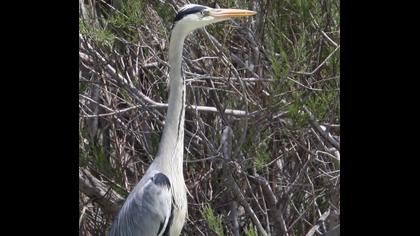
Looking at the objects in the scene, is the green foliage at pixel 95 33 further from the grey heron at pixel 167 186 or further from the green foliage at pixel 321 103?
the green foliage at pixel 321 103

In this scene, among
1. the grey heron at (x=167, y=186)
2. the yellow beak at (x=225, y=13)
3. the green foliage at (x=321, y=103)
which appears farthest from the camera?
the green foliage at (x=321, y=103)

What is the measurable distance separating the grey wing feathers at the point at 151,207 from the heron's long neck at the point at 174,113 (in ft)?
0.19

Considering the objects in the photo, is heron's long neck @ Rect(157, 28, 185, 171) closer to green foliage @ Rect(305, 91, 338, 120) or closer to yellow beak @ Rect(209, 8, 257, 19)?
yellow beak @ Rect(209, 8, 257, 19)

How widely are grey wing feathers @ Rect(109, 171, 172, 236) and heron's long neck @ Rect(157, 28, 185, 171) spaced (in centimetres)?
6

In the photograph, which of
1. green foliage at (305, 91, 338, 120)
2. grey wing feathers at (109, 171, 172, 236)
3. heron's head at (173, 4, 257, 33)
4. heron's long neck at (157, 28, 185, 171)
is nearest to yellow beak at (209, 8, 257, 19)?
heron's head at (173, 4, 257, 33)

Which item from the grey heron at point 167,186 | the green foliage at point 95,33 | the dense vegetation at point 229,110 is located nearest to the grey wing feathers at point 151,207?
the grey heron at point 167,186

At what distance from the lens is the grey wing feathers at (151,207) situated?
2.69 metres

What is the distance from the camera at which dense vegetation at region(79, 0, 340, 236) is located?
2.84 m

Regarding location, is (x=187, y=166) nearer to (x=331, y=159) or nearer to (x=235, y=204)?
(x=235, y=204)

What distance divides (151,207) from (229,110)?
0.46 m
